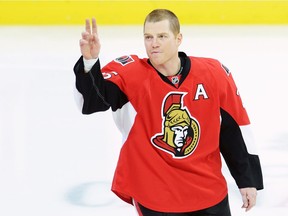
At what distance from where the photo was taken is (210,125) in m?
2.05

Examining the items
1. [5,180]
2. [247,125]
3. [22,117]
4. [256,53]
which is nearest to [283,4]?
[256,53]

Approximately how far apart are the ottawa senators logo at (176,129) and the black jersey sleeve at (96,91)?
0.13m

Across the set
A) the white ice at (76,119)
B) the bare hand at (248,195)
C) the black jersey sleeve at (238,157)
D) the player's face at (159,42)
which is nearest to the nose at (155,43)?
the player's face at (159,42)

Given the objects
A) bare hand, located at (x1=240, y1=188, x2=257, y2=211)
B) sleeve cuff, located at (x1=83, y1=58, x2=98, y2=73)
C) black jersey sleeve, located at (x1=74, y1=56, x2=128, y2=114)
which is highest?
sleeve cuff, located at (x1=83, y1=58, x2=98, y2=73)

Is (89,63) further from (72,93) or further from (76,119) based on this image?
(72,93)

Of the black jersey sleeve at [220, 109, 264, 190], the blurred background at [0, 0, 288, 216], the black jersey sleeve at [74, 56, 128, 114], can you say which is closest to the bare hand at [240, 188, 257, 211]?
the black jersey sleeve at [220, 109, 264, 190]

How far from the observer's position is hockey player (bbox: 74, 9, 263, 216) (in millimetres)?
1992

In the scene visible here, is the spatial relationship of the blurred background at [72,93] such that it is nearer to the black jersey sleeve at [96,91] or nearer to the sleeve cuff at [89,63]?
the black jersey sleeve at [96,91]

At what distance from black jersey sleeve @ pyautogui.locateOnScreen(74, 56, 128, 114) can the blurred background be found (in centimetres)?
104

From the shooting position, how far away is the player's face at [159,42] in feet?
6.54

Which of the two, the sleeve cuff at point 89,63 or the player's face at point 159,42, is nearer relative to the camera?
the sleeve cuff at point 89,63

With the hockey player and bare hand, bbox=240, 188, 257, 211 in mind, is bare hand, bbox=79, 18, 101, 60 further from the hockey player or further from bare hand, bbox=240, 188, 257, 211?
bare hand, bbox=240, 188, 257, 211

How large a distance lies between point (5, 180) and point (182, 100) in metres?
1.50

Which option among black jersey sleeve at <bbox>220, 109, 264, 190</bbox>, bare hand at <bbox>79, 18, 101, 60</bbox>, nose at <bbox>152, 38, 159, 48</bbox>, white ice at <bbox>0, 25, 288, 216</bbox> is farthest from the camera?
white ice at <bbox>0, 25, 288, 216</bbox>
